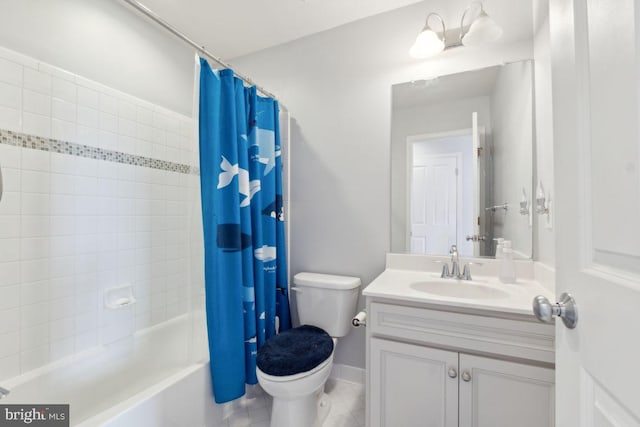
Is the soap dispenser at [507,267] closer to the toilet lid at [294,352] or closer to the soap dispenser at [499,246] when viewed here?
the soap dispenser at [499,246]

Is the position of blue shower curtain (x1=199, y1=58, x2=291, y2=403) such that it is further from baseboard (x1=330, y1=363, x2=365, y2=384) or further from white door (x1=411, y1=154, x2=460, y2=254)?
white door (x1=411, y1=154, x2=460, y2=254)

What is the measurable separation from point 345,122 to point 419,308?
1.27 meters

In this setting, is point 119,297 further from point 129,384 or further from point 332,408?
point 332,408

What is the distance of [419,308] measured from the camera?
1.18 m

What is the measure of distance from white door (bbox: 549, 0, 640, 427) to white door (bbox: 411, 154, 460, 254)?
1019 mm

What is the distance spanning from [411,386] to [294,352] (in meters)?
0.55

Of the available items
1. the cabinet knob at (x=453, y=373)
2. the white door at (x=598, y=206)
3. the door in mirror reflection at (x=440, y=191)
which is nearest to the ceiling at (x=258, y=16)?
the door in mirror reflection at (x=440, y=191)

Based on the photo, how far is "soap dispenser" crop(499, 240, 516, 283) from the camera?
54.6 inches

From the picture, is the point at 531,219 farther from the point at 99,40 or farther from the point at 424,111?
the point at 99,40

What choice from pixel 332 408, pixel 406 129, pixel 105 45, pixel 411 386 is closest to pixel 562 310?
pixel 411 386

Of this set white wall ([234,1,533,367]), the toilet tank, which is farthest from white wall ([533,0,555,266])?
the toilet tank

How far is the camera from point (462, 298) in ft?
4.12

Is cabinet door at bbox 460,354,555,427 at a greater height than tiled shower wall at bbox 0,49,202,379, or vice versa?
tiled shower wall at bbox 0,49,202,379

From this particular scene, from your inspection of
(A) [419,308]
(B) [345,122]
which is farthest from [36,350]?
(B) [345,122]
